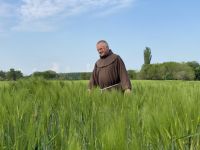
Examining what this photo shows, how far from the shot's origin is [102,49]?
16.2 feet

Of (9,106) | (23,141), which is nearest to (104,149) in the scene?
(23,141)

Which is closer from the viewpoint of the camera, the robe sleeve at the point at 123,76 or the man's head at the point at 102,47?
the robe sleeve at the point at 123,76

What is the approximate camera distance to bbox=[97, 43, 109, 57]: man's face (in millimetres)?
4910

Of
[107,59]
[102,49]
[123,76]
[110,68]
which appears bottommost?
[123,76]

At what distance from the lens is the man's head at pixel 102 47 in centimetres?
491

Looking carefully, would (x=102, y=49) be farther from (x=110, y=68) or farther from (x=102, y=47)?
(x=110, y=68)

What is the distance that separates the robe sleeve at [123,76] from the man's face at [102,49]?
207 mm

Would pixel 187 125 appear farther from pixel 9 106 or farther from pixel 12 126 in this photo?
pixel 9 106

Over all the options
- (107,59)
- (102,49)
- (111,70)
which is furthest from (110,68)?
(102,49)

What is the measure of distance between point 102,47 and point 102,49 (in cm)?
3

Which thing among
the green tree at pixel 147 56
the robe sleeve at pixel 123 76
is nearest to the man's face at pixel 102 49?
the robe sleeve at pixel 123 76

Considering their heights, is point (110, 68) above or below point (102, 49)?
below

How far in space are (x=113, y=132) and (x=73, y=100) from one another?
120 cm

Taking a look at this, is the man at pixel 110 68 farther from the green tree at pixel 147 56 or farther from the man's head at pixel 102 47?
the green tree at pixel 147 56
